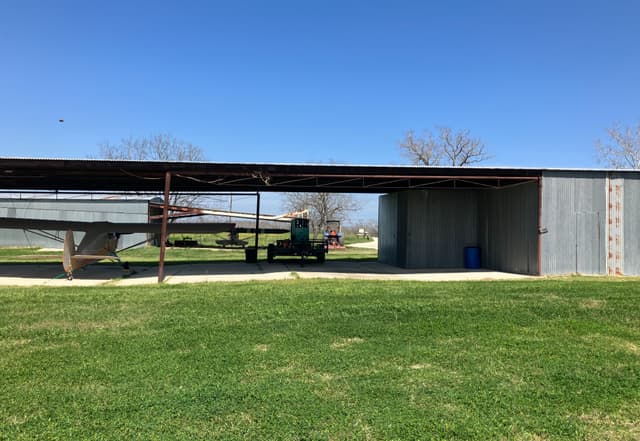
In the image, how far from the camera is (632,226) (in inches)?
605

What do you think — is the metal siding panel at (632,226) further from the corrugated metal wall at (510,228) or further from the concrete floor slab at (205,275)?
the concrete floor slab at (205,275)

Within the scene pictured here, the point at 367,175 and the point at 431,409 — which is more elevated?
the point at 367,175

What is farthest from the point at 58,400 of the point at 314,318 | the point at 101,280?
the point at 101,280

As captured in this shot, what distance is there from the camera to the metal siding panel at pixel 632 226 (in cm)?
1526

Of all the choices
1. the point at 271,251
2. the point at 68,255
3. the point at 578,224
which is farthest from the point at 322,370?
the point at 271,251

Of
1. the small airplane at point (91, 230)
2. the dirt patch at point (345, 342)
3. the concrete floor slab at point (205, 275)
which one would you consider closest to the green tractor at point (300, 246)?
the concrete floor slab at point (205, 275)

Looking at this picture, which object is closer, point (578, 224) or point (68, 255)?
point (68, 255)

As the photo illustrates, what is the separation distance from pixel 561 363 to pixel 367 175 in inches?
401

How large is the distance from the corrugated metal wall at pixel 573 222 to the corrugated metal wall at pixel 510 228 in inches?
16.7

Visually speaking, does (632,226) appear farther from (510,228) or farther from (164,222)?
(164,222)

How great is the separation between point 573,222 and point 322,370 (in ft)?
44.9

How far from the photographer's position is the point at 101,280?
48.2 ft

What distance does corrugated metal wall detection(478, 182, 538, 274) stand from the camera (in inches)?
610

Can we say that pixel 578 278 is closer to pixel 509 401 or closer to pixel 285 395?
pixel 509 401
